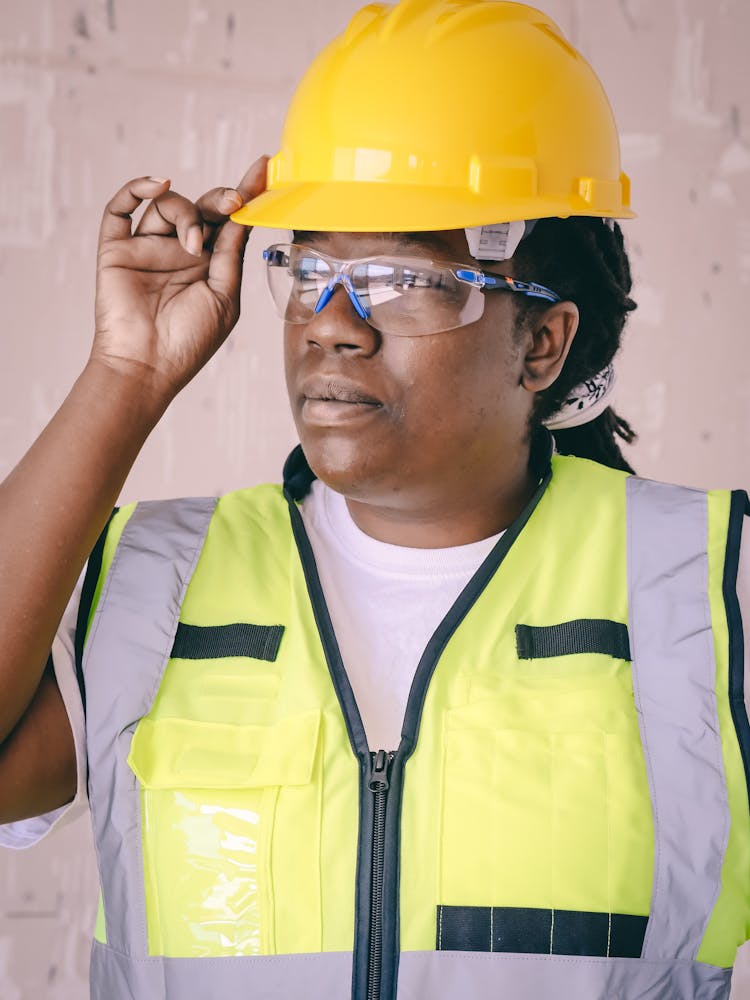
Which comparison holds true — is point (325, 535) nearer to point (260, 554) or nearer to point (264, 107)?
point (260, 554)

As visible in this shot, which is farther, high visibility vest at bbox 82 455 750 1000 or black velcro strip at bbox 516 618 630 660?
black velcro strip at bbox 516 618 630 660

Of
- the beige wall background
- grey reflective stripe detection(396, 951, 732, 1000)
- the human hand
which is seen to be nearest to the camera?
grey reflective stripe detection(396, 951, 732, 1000)

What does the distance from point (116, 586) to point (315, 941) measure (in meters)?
0.59

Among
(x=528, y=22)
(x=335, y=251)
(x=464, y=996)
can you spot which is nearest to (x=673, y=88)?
(x=528, y=22)

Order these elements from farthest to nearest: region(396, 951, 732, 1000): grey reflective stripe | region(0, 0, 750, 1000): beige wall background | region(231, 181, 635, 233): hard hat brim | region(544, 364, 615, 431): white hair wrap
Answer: region(0, 0, 750, 1000): beige wall background
region(544, 364, 615, 431): white hair wrap
region(231, 181, 635, 233): hard hat brim
region(396, 951, 732, 1000): grey reflective stripe

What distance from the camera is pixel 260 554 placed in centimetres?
183

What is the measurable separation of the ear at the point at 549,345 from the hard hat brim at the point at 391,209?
17 centimetres

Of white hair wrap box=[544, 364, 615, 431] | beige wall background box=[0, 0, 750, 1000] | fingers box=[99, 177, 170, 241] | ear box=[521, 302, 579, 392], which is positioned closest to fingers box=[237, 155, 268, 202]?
fingers box=[99, 177, 170, 241]

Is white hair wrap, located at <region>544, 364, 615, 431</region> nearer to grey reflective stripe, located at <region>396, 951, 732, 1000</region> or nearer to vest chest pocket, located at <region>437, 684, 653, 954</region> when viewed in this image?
vest chest pocket, located at <region>437, 684, 653, 954</region>

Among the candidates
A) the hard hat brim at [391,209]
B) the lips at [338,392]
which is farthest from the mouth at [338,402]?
the hard hat brim at [391,209]

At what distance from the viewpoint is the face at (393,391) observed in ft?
5.49

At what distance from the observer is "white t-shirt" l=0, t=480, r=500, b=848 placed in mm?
1671

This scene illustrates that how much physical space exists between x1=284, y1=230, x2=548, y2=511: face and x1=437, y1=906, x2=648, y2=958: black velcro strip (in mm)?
603

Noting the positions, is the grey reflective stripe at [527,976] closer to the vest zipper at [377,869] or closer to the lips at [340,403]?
the vest zipper at [377,869]
